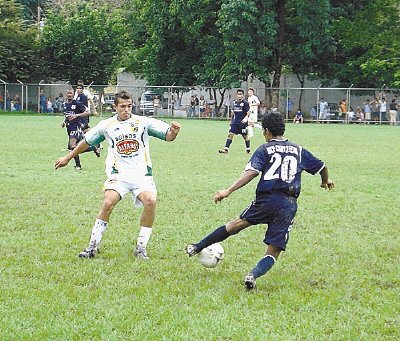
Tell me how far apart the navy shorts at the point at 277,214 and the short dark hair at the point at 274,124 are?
535 millimetres

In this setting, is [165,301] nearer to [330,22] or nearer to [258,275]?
[258,275]

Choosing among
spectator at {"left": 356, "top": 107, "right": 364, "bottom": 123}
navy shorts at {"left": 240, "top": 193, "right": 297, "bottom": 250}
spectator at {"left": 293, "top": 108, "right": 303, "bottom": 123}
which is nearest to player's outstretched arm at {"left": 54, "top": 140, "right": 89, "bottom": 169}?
navy shorts at {"left": 240, "top": 193, "right": 297, "bottom": 250}

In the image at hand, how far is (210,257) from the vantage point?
679 cm

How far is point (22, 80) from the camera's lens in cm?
5166

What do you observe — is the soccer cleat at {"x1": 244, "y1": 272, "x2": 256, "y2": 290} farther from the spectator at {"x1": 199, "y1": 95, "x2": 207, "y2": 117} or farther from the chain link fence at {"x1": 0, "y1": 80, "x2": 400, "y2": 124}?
the spectator at {"x1": 199, "y1": 95, "x2": 207, "y2": 117}

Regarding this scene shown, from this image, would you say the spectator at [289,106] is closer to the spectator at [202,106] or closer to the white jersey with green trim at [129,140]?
the spectator at [202,106]

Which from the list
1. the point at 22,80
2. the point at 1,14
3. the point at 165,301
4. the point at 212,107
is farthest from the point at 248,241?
the point at 1,14

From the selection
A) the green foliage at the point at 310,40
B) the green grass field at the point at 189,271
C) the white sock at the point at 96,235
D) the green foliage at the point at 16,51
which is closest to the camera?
the green grass field at the point at 189,271

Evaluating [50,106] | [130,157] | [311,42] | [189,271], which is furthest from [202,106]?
[189,271]

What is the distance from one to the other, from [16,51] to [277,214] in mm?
47750

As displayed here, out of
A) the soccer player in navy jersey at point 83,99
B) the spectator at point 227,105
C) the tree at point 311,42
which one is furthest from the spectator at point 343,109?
the soccer player in navy jersey at point 83,99

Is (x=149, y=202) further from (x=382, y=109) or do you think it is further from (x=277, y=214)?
(x=382, y=109)

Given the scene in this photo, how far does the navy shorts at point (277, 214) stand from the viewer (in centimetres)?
631

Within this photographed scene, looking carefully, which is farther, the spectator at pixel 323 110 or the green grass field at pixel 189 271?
the spectator at pixel 323 110
